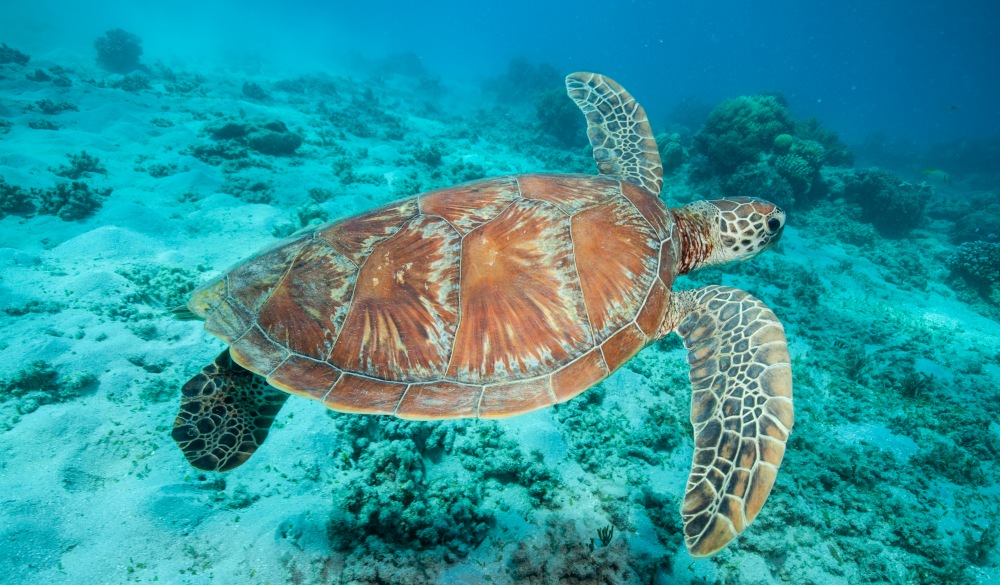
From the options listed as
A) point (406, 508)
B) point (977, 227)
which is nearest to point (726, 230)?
point (406, 508)

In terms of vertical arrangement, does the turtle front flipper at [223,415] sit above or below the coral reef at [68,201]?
below

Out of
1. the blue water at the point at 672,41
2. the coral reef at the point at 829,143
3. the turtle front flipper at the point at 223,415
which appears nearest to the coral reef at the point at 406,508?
the turtle front flipper at the point at 223,415

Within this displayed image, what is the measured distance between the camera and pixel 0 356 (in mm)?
3309

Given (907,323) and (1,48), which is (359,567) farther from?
(1,48)

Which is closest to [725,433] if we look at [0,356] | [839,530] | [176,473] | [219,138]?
[839,530]

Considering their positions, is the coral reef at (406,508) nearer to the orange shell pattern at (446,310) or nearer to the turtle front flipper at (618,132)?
the orange shell pattern at (446,310)

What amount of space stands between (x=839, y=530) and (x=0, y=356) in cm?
779

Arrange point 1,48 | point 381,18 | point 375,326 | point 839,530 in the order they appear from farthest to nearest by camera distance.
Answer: point 381,18 < point 1,48 < point 839,530 < point 375,326

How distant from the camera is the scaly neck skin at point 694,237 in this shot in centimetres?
363

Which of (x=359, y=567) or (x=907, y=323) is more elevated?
(x=359, y=567)

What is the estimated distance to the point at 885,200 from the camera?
10.4 meters

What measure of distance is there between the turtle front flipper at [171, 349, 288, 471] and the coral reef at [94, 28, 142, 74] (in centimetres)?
2321

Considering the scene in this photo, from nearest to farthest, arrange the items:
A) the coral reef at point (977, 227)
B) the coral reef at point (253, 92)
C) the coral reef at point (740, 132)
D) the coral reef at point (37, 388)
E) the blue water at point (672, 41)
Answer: the coral reef at point (37, 388), the coral reef at point (740, 132), the coral reef at point (977, 227), the coral reef at point (253, 92), the blue water at point (672, 41)

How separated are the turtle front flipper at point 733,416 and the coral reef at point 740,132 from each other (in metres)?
9.52
